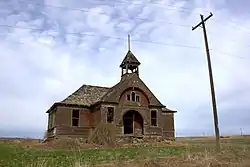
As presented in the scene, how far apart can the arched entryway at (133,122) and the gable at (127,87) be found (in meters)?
2.39

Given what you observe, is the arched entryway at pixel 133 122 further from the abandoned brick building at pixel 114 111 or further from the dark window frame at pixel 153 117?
the dark window frame at pixel 153 117

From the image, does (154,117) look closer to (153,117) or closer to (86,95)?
(153,117)

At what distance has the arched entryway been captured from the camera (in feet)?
136

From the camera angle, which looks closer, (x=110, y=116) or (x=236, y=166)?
(x=236, y=166)

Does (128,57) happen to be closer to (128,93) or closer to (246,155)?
(128,93)

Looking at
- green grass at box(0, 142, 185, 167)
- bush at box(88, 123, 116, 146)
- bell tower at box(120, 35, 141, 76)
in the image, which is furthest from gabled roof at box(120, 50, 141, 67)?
green grass at box(0, 142, 185, 167)

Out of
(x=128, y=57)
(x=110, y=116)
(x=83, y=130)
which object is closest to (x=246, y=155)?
(x=110, y=116)

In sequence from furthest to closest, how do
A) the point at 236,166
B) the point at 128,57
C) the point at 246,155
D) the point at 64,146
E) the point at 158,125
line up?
the point at 128,57
the point at 158,125
the point at 64,146
the point at 246,155
the point at 236,166

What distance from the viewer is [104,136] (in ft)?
112

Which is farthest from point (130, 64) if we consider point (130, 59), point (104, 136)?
point (104, 136)

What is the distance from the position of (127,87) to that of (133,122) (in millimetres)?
4490

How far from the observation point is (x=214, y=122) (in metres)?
23.3

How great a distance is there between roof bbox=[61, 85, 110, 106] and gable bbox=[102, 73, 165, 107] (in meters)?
2.80

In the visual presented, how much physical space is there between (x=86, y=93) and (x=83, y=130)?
5.23 meters
